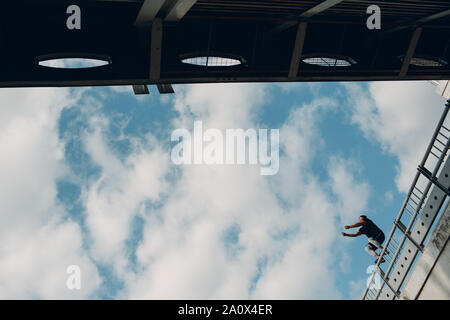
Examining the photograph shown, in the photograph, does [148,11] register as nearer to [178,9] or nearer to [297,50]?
[178,9]

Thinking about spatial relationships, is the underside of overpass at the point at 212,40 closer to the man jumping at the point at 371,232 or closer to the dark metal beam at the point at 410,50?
the dark metal beam at the point at 410,50

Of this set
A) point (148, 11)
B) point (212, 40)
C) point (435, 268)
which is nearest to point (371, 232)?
point (435, 268)

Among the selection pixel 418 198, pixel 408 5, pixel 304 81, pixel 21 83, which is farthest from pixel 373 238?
pixel 21 83

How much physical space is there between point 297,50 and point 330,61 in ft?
7.79

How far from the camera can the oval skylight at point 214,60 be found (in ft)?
37.8

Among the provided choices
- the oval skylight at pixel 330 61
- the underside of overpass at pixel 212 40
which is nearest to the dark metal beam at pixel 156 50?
the underside of overpass at pixel 212 40

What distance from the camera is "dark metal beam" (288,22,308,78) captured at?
442 inches

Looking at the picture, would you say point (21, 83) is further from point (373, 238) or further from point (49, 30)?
point (373, 238)

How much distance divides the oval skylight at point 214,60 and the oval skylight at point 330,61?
8.57 feet

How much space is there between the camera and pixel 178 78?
10.8 meters

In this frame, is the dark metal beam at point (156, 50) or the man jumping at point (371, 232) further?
the man jumping at point (371, 232)

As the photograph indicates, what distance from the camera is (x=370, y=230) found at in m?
14.6

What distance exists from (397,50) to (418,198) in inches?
216

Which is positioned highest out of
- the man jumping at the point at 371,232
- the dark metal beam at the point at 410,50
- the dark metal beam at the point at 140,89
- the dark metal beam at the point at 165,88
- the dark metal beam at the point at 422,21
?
the dark metal beam at the point at 422,21
